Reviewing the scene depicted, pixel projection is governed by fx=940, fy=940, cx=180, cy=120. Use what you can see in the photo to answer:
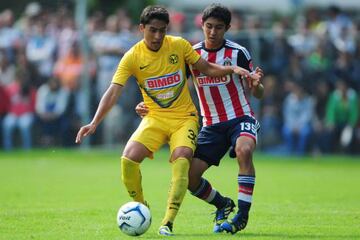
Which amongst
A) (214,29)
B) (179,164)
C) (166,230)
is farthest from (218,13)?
(166,230)

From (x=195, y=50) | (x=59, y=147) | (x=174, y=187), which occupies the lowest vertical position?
(x=59, y=147)

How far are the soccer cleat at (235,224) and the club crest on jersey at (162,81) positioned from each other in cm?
168

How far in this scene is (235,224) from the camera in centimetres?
1023

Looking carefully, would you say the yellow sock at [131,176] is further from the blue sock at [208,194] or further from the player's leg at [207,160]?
the blue sock at [208,194]

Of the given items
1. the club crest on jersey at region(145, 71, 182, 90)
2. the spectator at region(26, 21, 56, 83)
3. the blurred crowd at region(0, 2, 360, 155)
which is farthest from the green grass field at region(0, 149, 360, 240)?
the spectator at region(26, 21, 56, 83)

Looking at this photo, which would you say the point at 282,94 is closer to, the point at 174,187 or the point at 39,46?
the point at 39,46

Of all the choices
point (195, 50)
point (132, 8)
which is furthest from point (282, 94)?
point (195, 50)

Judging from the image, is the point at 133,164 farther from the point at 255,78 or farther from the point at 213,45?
the point at 213,45

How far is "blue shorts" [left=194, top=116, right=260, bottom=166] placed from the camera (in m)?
10.8

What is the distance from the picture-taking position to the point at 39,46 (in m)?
24.7

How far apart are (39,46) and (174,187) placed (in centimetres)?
1527

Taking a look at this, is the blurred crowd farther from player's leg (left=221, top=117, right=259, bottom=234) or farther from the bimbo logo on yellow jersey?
player's leg (left=221, top=117, right=259, bottom=234)

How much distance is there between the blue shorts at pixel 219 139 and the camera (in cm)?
1076

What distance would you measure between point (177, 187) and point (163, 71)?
1.39 meters
